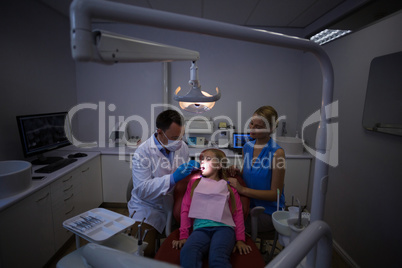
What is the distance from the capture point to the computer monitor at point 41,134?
2123 mm

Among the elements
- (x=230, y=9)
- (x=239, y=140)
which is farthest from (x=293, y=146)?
(x=230, y=9)

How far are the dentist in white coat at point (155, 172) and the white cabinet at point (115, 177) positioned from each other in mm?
1226

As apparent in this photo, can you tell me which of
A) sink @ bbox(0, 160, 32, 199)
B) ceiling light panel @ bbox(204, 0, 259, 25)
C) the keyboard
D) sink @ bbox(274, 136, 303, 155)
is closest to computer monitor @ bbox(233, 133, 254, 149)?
sink @ bbox(274, 136, 303, 155)

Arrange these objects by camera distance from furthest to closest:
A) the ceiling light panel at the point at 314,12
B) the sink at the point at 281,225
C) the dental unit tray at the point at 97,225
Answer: the ceiling light panel at the point at 314,12, the dental unit tray at the point at 97,225, the sink at the point at 281,225

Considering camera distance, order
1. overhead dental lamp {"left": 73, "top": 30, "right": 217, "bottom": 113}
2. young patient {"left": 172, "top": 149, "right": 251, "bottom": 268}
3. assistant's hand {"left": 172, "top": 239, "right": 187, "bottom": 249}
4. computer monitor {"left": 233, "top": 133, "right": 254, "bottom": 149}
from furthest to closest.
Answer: computer monitor {"left": 233, "top": 133, "right": 254, "bottom": 149}
assistant's hand {"left": 172, "top": 239, "right": 187, "bottom": 249}
young patient {"left": 172, "top": 149, "right": 251, "bottom": 268}
overhead dental lamp {"left": 73, "top": 30, "right": 217, "bottom": 113}

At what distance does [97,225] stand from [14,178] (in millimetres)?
1087

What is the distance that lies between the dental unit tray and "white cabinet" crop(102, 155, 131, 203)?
5.97 ft

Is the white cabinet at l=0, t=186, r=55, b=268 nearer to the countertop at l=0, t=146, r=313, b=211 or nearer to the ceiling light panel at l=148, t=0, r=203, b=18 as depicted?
the countertop at l=0, t=146, r=313, b=211

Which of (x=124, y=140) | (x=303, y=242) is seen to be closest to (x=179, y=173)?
(x=303, y=242)

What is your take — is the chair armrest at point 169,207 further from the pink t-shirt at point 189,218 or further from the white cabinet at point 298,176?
the white cabinet at point 298,176

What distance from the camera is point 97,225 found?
112 centimetres

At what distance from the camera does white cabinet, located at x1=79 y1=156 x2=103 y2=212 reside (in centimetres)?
267

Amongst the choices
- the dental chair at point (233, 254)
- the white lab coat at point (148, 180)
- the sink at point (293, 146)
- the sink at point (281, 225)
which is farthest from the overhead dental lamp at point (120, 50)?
the sink at point (293, 146)

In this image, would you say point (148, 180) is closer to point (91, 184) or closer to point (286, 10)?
point (91, 184)
